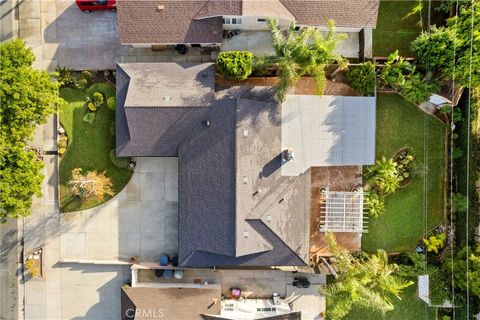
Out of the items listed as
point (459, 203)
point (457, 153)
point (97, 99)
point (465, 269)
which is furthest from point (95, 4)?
point (465, 269)

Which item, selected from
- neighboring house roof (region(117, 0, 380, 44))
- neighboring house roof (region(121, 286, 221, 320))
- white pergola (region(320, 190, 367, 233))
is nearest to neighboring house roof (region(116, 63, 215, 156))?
neighboring house roof (region(117, 0, 380, 44))

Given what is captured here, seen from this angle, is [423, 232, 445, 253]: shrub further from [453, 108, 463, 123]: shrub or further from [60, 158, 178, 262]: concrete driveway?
[60, 158, 178, 262]: concrete driveway

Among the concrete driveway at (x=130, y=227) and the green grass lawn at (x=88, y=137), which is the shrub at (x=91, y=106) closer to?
the green grass lawn at (x=88, y=137)

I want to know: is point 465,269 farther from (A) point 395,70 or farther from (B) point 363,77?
(B) point 363,77

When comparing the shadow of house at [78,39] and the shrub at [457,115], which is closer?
the shrub at [457,115]

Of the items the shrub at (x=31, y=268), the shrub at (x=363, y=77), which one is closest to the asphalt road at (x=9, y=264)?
the shrub at (x=31, y=268)

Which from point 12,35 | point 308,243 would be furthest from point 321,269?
point 12,35
